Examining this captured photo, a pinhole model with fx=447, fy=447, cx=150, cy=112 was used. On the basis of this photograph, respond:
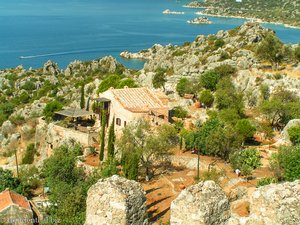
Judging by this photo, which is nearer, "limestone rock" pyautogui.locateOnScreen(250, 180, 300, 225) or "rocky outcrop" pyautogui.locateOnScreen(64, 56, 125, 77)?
"limestone rock" pyautogui.locateOnScreen(250, 180, 300, 225)

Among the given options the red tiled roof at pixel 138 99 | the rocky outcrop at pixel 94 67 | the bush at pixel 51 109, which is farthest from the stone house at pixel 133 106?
the rocky outcrop at pixel 94 67

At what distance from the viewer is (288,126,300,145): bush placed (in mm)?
31219

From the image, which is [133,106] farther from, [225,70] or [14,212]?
[225,70]

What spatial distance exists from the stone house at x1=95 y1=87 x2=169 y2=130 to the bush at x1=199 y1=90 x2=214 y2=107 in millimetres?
6089

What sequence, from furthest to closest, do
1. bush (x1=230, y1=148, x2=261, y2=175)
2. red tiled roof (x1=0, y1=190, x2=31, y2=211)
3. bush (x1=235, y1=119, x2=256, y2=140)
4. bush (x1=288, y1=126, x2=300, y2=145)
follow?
1. bush (x1=235, y1=119, x2=256, y2=140)
2. bush (x1=288, y1=126, x2=300, y2=145)
3. bush (x1=230, y1=148, x2=261, y2=175)
4. red tiled roof (x1=0, y1=190, x2=31, y2=211)

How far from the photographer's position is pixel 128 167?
2684 centimetres

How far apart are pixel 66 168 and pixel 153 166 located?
627 cm

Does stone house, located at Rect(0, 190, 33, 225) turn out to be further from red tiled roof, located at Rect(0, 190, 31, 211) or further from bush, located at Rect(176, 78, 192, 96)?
bush, located at Rect(176, 78, 192, 96)

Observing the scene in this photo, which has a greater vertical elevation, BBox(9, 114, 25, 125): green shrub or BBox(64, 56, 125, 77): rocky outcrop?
BBox(9, 114, 25, 125): green shrub

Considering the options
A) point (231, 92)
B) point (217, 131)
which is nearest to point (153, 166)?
point (217, 131)

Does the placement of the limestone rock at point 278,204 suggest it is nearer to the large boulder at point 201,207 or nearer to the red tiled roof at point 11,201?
the large boulder at point 201,207

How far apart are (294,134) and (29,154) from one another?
24.5 meters

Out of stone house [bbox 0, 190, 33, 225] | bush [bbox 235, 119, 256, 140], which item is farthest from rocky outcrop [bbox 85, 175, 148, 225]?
bush [bbox 235, 119, 256, 140]

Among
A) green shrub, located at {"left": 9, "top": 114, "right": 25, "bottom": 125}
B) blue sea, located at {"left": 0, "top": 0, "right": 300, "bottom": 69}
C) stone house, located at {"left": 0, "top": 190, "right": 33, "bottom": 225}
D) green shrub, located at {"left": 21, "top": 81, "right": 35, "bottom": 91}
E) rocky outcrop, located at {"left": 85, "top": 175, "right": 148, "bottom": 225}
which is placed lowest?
blue sea, located at {"left": 0, "top": 0, "right": 300, "bottom": 69}
